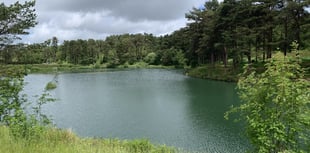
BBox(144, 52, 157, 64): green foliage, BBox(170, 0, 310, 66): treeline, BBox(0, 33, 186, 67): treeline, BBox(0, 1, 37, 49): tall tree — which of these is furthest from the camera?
BBox(144, 52, 157, 64): green foliage

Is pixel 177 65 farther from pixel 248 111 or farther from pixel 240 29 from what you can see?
pixel 248 111

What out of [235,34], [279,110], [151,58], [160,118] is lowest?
[160,118]

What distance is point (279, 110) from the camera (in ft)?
20.2

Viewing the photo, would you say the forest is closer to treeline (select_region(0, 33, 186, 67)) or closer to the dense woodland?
the dense woodland

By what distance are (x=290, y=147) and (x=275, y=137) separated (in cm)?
76

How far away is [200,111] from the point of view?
19.0 meters

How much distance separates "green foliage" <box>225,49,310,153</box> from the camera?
19.5 feet

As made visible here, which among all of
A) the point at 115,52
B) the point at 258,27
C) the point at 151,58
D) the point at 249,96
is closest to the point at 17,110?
the point at 249,96

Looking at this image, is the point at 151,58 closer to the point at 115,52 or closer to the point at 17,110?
the point at 115,52

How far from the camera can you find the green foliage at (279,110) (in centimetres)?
595

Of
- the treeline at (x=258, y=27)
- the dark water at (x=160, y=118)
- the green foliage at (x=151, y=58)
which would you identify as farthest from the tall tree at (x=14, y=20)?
the green foliage at (x=151, y=58)

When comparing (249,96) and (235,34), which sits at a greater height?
(235,34)

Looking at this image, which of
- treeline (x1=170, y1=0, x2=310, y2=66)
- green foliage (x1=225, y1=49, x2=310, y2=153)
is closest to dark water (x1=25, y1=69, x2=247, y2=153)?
green foliage (x1=225, y1=49, x2=310, y2=153)

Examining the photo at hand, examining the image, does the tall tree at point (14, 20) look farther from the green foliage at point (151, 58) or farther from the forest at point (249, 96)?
the green foliage at point (151, 58)
